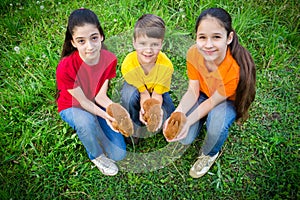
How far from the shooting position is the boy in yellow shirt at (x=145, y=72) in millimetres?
1860

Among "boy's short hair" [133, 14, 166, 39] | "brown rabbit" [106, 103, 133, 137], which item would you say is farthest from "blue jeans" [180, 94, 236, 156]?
"boy's short hair" [133, 14, 166, 39]

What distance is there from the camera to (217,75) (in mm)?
1879

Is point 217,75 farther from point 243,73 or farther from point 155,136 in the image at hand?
point 155,136

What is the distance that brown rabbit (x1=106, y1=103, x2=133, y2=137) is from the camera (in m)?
1.87

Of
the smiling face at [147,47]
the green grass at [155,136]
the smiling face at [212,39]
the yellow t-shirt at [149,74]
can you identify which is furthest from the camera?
the green grass at [155,136]

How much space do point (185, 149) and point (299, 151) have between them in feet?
2.76

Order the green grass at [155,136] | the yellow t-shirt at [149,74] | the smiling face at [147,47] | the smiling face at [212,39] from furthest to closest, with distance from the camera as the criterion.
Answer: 1. the green grass at [155,136]
2. the yellow t-shirt at [149,74]
3. the smiling face at [147,47]
4. the smiling face at [212,39]

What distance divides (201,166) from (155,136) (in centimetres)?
42

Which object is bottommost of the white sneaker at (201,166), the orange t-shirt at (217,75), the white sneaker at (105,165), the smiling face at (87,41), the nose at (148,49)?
the white sneaker at (201,166)

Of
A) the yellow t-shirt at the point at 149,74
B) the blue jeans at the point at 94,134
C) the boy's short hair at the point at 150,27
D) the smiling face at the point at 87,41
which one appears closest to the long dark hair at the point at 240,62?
the boy's short hair at the point at 150,27

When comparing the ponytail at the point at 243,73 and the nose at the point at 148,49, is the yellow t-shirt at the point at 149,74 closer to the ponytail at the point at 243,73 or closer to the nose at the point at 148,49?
the nose at the point at 148,49

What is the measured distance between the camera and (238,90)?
188 centimetres

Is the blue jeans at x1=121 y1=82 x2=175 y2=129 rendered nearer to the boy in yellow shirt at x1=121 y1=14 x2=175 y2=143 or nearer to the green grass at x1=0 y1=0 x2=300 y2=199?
the boy in yellow shirt at x1=121 y1=14 x2=175 y2=143

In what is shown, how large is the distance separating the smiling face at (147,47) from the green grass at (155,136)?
21.5 inches
